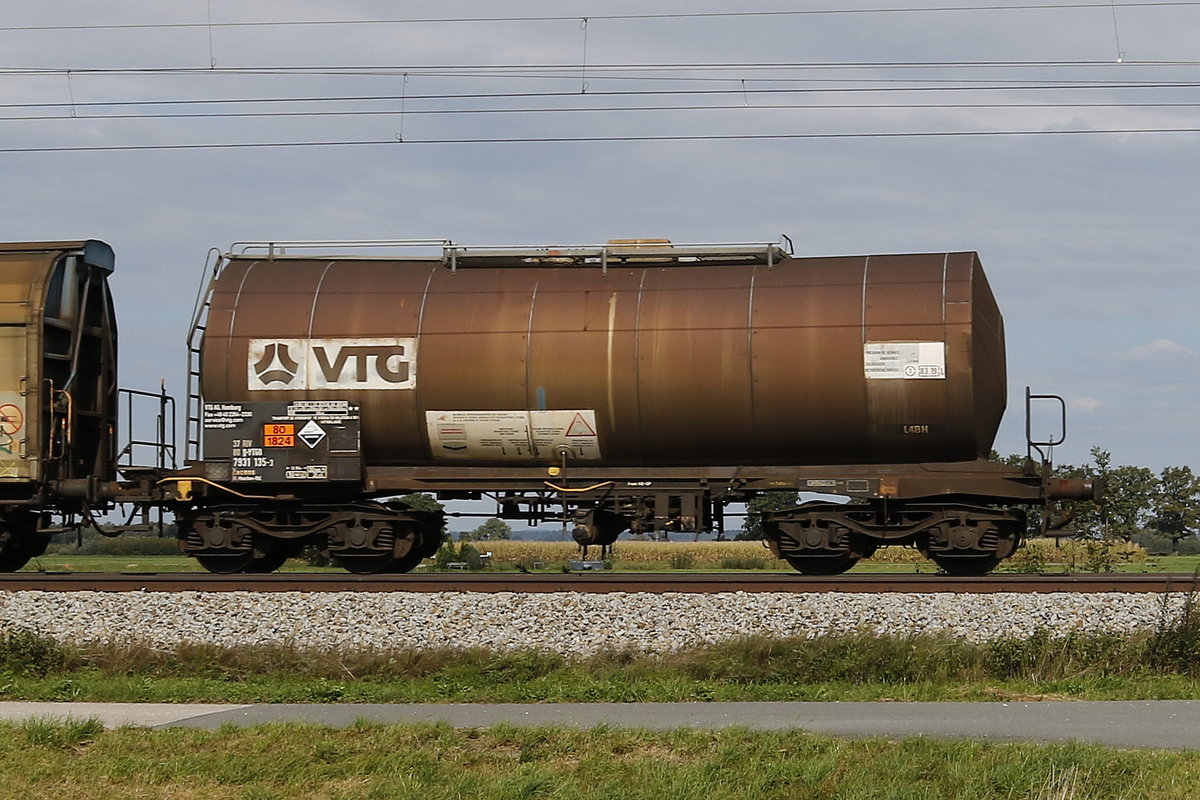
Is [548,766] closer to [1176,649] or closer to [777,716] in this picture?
[777,716]

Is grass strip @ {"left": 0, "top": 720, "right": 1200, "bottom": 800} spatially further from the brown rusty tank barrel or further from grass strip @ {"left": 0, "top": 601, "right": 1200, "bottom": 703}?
the brown rusty tank barrel

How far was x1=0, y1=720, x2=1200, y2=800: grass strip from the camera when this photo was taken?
7449 millimetres

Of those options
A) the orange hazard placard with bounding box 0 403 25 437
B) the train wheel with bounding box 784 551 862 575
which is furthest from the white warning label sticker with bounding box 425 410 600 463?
the orange hazard placard with bounding box 0 403 25 437

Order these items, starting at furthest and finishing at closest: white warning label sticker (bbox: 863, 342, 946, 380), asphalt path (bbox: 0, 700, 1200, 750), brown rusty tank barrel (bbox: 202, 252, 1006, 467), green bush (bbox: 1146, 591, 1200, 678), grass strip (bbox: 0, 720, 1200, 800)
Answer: brown rusty tank barrel (bbox: 202, 252, 1006, 467) < white warning label sticker (bbox: 863, 342, 946, 380) < green bush (bbox: 1146, 591, 1200, 678) < asphalt path (bbox: 0, 700, 1200, 750) < grass strip (bbox: 0, 720, 1200, 800)

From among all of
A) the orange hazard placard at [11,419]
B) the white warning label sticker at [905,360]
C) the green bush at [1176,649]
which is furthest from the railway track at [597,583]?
the green bush at [1176,649]

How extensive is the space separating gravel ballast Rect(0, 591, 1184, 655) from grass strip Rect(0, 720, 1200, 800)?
378 centimetres

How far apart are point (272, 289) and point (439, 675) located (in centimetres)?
908

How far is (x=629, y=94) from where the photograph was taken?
19.7 m

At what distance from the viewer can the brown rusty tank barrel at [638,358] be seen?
57.2 feet

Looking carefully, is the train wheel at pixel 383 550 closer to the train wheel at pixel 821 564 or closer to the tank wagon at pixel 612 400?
the tank wagon at pixel 612 400

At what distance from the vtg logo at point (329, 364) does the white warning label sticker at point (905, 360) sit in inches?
243

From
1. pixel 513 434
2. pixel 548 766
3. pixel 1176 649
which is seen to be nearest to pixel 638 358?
pixel 513 434

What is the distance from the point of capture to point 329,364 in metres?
18.4

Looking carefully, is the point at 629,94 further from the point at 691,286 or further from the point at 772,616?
the point at 772,616
